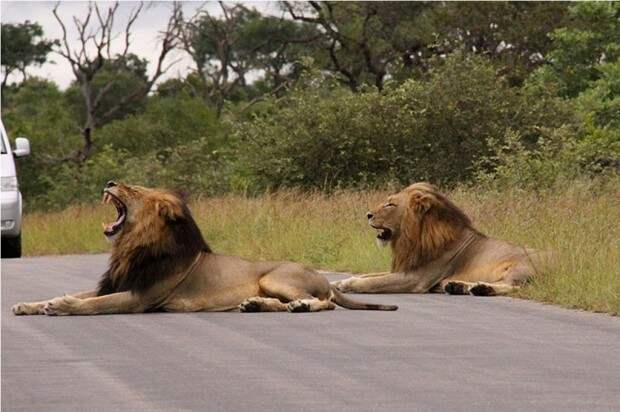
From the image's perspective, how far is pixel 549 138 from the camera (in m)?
25.3

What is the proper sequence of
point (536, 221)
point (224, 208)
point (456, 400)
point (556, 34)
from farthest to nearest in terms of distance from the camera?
point (556, 34) → point (224, 208) → point (536, 221) → point (456, 400)

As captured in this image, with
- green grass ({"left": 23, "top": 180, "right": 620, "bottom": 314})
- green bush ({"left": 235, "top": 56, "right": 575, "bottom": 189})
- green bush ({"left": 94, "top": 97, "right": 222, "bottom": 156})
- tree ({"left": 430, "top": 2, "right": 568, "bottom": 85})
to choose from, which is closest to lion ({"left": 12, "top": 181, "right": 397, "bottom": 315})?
green grass ({"left": 23, "top": 180, "right": 620, "bottom": 314})

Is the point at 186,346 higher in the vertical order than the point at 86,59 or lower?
lower

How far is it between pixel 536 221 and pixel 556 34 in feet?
71.3

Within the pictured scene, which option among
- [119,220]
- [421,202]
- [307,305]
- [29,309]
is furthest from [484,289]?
[29,309]

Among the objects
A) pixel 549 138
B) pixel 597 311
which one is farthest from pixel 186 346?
pixel 549 138

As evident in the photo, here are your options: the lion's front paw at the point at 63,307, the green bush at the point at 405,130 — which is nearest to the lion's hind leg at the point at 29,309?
the lion's front paw at the point at 63,307

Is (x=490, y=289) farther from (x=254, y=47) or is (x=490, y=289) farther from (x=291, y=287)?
(x=254, y=47)

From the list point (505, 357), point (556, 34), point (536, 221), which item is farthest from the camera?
point (556, 34)

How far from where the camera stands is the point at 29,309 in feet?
35.1

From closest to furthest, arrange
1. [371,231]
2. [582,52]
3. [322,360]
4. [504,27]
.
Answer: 1. [322,360]
2. [371,231]
3. [582,52]
4. [504,27]

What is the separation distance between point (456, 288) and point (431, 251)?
1.11 ft

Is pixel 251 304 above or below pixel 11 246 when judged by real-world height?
above

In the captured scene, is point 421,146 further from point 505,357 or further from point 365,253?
point 505,357
